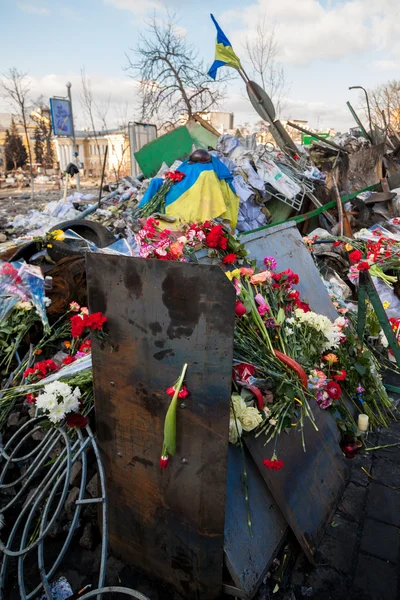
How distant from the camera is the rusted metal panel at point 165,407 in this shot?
1534 millimetres

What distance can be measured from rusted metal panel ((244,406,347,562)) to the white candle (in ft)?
1.67

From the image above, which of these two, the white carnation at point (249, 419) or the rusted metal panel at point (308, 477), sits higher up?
the white carnation at point (249, 419)

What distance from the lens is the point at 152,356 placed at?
5.48ft

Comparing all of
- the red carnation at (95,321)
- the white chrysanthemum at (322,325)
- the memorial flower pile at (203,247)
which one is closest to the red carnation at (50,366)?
the memorial flower pile at (203,247)

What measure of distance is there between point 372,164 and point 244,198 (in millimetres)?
2999

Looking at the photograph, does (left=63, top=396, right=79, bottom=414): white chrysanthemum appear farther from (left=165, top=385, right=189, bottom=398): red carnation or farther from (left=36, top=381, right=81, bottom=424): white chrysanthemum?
(left=165, top=385, right=189, bottom=398): red carnation

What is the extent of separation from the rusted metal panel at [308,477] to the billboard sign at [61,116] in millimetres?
12239

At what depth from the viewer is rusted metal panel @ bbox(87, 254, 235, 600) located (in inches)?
60.4

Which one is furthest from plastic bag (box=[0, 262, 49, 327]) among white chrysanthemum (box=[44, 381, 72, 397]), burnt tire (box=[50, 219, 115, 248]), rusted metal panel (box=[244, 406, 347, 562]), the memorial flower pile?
rusted metal panel (box=[244, 406, 347, 562])

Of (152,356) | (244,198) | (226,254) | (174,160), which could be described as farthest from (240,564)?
(174,160)

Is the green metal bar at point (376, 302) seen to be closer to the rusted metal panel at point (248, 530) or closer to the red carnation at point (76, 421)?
the rusted metal panel at point (248, 530)

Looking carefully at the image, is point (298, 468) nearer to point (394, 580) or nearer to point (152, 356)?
point (394, 580)

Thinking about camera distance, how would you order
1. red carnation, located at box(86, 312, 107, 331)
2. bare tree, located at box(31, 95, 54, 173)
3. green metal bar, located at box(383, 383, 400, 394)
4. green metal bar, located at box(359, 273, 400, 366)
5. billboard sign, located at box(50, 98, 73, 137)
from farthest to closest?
bare tree, located at box(31, 95, 54, 173) < billboard sign, located at box(50, 98, 73, 137) < green metal bar, located at box(383, 383, 400, 394) < green metal bar, located at box(359, 273, 400, 366) < red carnation, located at box(86, 312, 107, 331)

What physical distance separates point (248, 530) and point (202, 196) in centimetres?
443
